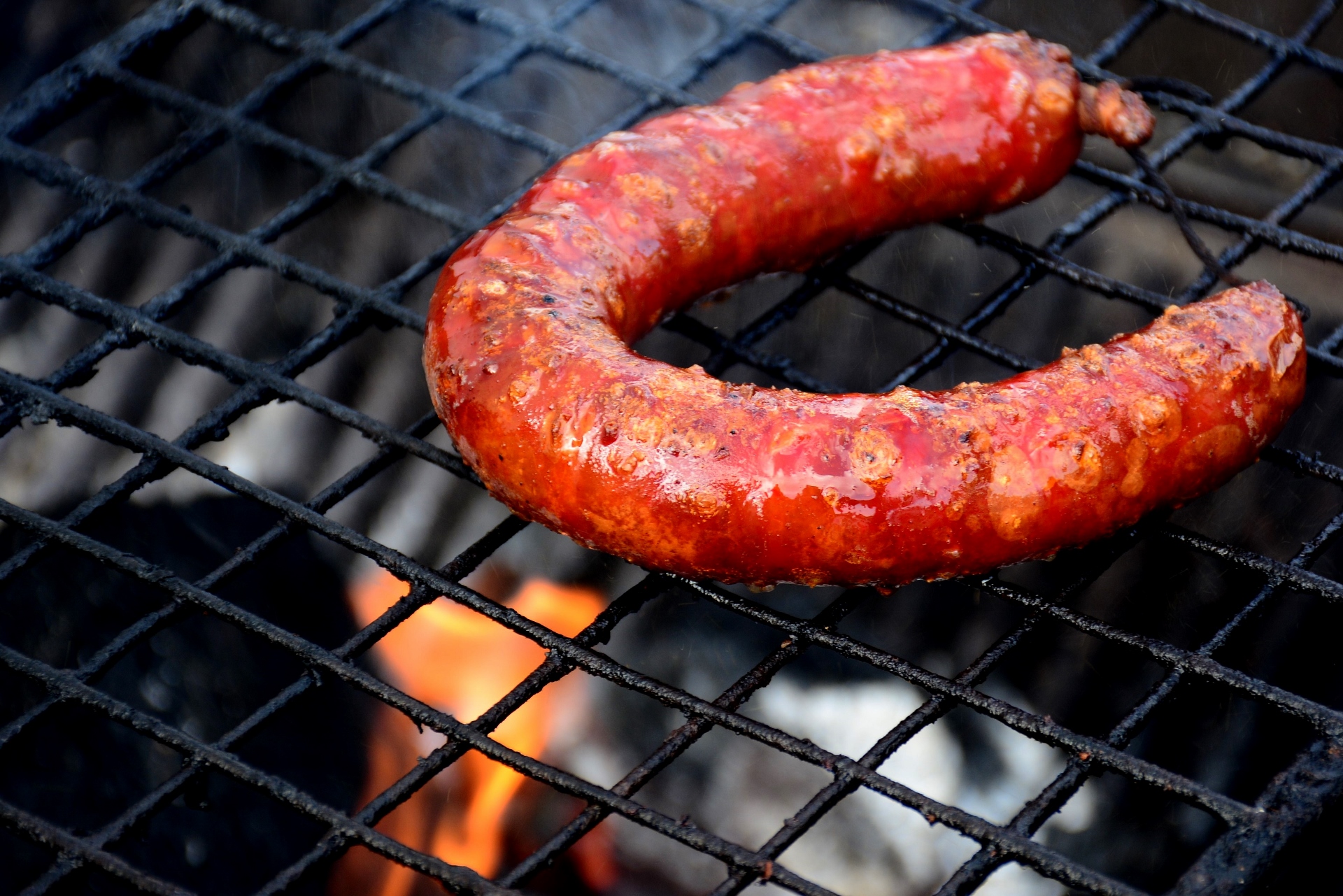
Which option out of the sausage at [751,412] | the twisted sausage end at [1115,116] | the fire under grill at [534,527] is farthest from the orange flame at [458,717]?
the twisted sausage end at [1115,116]

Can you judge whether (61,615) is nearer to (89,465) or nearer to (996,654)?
(89,465)

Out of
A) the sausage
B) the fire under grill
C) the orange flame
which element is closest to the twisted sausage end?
the fire under grill

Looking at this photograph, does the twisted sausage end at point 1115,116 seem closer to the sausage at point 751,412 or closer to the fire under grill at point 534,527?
the fire under grill at point 534,527

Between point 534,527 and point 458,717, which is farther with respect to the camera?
point 534,527

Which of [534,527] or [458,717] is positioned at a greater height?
[534,527]

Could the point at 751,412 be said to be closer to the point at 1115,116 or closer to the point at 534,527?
the point at 1115,116

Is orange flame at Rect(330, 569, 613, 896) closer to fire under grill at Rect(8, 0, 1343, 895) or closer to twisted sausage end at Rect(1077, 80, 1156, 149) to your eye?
fire under grill at Rect(8, 0, 1343, 895)

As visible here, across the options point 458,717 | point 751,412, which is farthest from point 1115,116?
point 458,717
